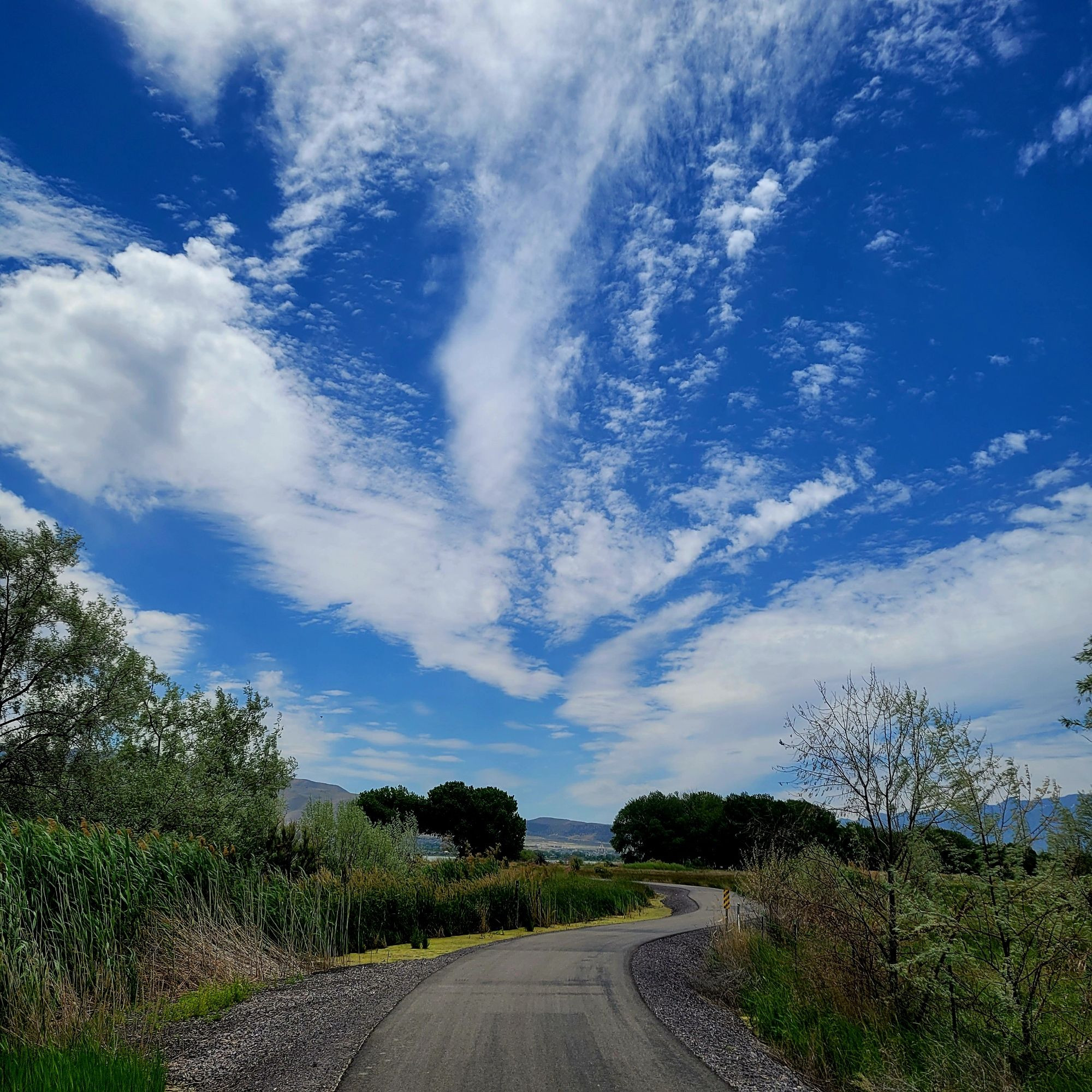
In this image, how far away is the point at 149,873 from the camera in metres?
11.5

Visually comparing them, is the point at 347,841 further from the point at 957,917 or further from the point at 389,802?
the point at 389,802

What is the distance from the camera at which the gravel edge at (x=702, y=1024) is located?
7.55m

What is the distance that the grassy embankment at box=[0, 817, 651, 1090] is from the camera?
24.7 ft

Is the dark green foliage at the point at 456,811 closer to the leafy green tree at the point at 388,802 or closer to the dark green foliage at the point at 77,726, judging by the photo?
the leafy green tree at the point at 388,802

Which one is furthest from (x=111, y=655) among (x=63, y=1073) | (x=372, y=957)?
(x=63, y=1073)

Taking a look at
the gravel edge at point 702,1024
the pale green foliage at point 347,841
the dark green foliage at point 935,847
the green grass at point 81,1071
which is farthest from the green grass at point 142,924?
the dark green foliage at point 935,847

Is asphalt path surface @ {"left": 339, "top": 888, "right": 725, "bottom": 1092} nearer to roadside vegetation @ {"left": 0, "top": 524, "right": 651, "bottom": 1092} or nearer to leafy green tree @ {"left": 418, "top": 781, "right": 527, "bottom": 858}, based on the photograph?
roadside vegetation @ {"left": 0, "top": 524, "right": 651, "bottom": 1092}

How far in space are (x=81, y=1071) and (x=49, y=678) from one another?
19880mm

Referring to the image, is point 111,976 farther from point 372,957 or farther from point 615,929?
point 615,929

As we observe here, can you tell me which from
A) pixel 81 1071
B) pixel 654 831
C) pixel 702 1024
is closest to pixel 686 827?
pixel 654 831

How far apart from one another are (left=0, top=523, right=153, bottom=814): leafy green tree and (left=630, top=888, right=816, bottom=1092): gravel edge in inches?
685

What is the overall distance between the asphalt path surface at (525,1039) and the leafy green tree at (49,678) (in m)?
15.5

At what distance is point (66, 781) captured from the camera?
22250 mm

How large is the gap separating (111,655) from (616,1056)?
2161 cm
